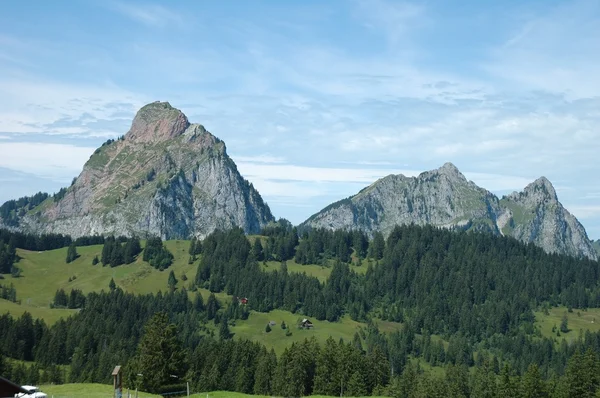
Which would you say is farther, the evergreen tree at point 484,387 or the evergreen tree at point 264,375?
the evergreen tree at point 484,387

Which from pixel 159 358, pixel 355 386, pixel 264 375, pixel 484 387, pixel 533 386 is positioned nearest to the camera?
pixel 159 358

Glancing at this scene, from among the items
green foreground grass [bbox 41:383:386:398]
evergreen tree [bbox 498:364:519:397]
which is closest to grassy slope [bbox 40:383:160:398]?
green foreground grass [bbox 41:383:386:398]

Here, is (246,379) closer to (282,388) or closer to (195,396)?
(282,388)

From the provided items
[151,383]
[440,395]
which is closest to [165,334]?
[151,383]

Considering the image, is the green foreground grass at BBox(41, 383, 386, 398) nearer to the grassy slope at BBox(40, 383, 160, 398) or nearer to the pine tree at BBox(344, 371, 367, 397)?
the grassy slope at BBox(40, 383, 160, 398)

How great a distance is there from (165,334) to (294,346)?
59595 millimetres

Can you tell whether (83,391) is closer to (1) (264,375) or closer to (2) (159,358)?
(2) (159,358)

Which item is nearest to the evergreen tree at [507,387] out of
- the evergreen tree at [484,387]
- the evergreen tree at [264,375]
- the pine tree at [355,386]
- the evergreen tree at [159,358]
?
the evergreen tree at [484,387]

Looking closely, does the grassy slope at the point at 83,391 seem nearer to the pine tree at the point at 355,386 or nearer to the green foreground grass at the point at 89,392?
the green foreground grass at the point at 89,392

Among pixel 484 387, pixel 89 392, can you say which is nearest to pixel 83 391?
pixel 89 392

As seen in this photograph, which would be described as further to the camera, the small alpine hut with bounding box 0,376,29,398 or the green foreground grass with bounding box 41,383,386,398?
the green foreground grass with bounding box 41,383,386,398

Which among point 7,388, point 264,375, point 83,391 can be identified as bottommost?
point 264,375

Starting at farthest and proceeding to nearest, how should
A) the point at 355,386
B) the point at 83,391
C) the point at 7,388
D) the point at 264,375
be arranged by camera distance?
the point at 264,375, the point at 355,386, the point at 83,391, the point at 7,388

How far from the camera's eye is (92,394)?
8275cm
